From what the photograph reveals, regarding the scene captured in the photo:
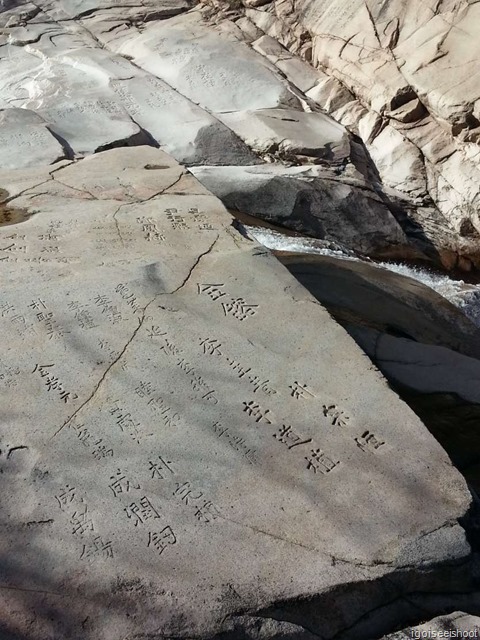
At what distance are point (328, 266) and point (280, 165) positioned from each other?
186cm

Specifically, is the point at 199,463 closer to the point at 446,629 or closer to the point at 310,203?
the point at 446,629

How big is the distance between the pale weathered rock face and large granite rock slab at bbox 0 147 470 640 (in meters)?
3.11

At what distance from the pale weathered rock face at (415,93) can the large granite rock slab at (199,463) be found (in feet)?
10.2

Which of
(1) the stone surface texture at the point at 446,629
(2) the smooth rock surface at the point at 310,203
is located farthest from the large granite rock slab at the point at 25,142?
(1) the stone surface texture at the point at 446,629

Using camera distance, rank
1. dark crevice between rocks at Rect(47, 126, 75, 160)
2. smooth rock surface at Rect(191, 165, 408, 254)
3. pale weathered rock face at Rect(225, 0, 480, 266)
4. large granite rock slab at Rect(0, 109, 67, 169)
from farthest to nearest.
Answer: pale weathered rock face at Rect(225, 0, 480, 266)
dark crevice between rocks at Rect(47, 126, 75, 160)
smooth rock surface at Rect(191, 165, 408, 254)
large granite rock slab at Rect(0, 109, 67, 169)

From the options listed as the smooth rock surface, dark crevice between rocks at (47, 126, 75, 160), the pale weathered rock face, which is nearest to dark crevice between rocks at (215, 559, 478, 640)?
the smooth rock surface

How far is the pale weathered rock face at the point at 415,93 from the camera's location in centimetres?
593

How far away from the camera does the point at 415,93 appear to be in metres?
6.42

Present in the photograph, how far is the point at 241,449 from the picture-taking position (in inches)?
96.2

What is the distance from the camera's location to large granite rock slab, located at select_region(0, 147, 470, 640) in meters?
2.02

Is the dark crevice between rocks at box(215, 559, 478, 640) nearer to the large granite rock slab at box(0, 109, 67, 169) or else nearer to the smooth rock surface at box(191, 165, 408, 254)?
the smooth rock surface at box(191, 165, 408, 254)

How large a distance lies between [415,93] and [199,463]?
5.07 meters

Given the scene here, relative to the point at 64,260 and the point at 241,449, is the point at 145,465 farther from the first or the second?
the point at 64,260

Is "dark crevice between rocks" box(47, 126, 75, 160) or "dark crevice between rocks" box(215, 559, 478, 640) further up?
"dark crevice between rocks" box(215, 559, 478, 640)
